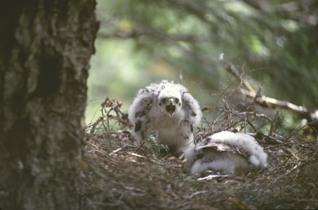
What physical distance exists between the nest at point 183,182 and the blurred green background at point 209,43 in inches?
130

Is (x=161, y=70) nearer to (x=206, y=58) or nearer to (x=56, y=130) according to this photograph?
(x=206, y=58)

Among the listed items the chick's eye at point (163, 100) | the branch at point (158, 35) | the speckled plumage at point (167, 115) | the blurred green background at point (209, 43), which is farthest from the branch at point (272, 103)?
the branch at point (158, 35)

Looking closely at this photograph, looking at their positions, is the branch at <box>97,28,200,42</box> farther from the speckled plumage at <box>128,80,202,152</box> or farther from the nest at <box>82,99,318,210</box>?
the nest at <box>82,99,318,210</box>

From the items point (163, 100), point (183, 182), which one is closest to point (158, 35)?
point (163, 100)

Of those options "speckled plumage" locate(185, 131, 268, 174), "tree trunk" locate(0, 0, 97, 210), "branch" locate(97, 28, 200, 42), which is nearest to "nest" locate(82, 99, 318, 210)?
"speckled plumage" locate(185, 131, 268, 174)

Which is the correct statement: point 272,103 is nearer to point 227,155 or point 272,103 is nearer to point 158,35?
point 227,155

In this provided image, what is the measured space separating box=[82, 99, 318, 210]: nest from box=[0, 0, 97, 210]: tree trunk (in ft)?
0.85

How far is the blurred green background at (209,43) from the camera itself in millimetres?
9742

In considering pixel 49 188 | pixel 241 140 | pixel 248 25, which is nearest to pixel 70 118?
pixel 49 188

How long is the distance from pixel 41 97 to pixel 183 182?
1125 mm

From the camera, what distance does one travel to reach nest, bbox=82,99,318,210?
4457mm

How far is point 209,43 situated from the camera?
1078 centimetres

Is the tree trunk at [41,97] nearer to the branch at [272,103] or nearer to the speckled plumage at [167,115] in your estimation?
the speckled plumage at [167,115]

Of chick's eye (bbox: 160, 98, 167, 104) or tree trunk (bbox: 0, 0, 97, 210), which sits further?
chick's eye (bbox: 160, 98, 167, 104)
